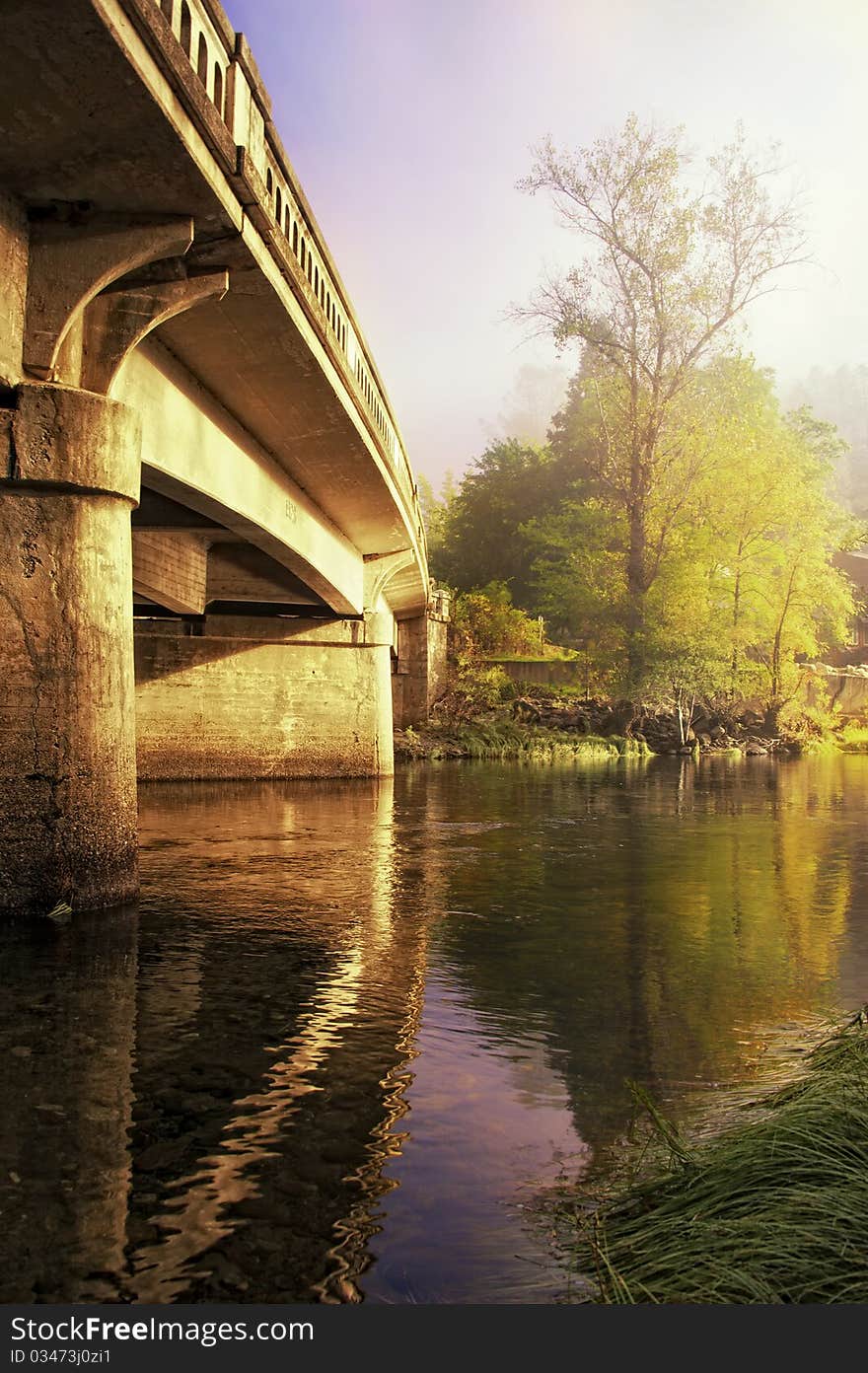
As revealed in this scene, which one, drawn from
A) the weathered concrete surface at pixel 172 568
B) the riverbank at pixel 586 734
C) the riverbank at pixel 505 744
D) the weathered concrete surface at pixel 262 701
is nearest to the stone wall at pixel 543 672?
the riverbank at pixel 586 734

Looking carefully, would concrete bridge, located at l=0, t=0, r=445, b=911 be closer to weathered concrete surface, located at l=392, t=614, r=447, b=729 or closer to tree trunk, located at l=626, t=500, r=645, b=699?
tree trunk, located at l=626, t=500, r=645, b=699

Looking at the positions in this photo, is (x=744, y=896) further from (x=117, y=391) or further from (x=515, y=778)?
(x=515, y=778)

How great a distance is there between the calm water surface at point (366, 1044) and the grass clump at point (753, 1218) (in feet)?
0.88

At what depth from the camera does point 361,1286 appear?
3148 mm

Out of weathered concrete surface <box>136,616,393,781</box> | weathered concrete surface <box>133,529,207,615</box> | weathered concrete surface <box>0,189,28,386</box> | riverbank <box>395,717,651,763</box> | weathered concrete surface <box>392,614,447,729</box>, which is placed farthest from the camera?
weathered concrete surface <box>392,614,447,729</box>

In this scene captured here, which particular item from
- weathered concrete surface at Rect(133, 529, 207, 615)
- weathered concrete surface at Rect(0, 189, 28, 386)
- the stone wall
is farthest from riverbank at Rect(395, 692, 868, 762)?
weathered concrete surface at Rect(0, 189, 28, 386)

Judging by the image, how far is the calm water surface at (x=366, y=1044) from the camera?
3.42m

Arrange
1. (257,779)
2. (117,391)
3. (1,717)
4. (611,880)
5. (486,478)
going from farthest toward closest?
(486,478), (257,779), (611,880), (117,391), (1,717)

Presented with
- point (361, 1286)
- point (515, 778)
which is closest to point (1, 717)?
point (361, 1286)

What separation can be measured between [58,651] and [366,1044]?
12.8 ft

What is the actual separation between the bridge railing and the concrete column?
2302 millimetres

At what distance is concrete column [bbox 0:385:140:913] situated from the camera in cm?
794

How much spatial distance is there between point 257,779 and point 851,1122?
2014 cm

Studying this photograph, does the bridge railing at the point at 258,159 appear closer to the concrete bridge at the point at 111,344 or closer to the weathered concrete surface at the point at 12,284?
the concrete bridge at the point at 111,344
